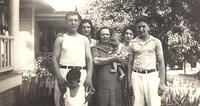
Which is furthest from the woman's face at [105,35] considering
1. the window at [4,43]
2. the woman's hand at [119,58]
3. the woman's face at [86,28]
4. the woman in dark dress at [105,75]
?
the window at [4,43]

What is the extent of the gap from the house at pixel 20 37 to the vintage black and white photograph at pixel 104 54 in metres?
0.02

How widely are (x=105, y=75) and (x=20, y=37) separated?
8.20 m

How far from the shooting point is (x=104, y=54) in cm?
541

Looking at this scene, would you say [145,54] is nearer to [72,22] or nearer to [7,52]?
[72,22]

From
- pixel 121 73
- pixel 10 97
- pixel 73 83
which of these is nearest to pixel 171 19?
pixel 10 97

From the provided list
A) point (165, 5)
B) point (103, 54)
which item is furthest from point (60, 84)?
point (165, 5)

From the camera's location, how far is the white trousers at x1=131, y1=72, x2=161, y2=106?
5.15 meters

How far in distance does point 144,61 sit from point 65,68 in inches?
44.7

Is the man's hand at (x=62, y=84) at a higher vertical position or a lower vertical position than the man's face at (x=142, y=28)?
lower

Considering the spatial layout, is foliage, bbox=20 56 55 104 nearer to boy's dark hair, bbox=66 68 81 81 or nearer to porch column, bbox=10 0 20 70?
porch column, bbox=10 0 20 70

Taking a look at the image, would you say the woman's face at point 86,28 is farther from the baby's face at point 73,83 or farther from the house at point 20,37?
the house at point 20,37

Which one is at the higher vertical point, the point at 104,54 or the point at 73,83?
the point at 104,54

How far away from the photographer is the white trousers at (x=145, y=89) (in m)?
5.15

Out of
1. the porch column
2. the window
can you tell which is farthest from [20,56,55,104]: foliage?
the window
